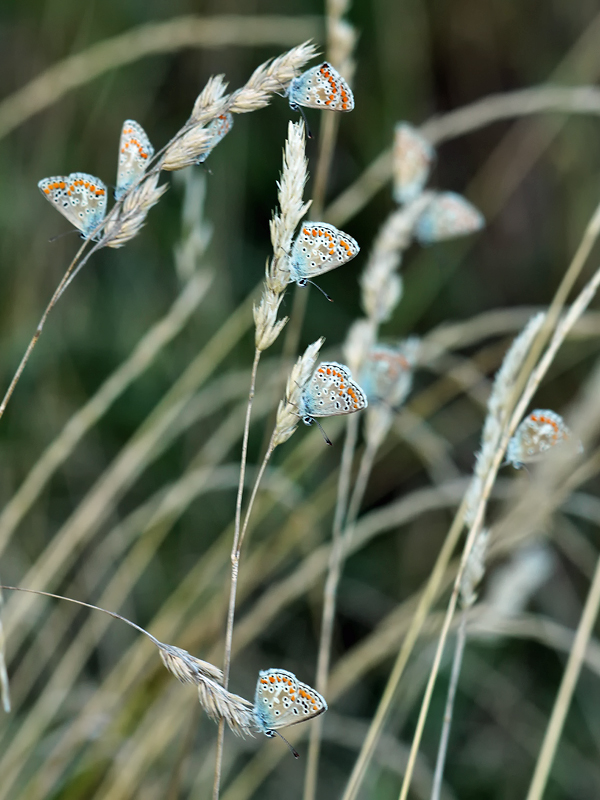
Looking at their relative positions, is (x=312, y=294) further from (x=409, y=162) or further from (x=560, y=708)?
(x=560, y=708)

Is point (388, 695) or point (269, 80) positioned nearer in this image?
point (269, 80)

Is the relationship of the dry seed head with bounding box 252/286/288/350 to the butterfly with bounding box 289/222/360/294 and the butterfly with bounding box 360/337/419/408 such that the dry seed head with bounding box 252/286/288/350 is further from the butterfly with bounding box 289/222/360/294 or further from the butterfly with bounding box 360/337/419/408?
the butterfly with bounding box 360/337/419/408

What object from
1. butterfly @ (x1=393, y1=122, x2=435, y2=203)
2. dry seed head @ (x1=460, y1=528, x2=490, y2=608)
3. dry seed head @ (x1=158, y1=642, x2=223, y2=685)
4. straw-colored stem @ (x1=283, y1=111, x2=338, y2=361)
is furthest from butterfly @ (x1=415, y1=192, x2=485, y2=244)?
dry seed head @ (x1=158, y1=642, x2=223, y2=685)

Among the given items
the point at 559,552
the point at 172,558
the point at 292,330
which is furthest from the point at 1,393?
the point at 559,552

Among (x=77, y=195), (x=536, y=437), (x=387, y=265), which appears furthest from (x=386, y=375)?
(x=77, y=195)

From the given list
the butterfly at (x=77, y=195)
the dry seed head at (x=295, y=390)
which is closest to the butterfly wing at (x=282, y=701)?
the dry seed head at (x=295, y=390)

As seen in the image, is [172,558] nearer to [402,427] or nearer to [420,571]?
[420,571]

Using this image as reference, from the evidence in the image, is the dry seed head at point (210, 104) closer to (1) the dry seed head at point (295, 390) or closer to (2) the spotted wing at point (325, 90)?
(2) the spotted wing at point (325, 90)
